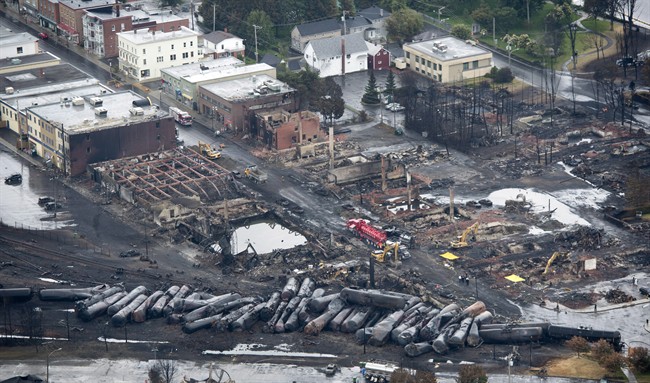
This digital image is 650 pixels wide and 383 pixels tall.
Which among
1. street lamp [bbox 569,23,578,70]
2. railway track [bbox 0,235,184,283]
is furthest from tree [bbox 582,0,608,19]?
railway track [bbox 0,235,184,283]

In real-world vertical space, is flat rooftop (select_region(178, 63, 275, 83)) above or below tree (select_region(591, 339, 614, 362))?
above

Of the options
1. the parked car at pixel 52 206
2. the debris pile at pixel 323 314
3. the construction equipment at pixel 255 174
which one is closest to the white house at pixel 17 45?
the parked car at pixel 52 206

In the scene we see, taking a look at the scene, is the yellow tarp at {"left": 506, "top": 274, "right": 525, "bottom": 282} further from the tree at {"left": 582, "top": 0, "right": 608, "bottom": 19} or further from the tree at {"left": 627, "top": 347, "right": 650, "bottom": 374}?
the tree at {"left": 582, "top": 0, "right": 608, "bottom": 19}

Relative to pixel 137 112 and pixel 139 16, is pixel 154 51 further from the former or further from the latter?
pixel 137 112

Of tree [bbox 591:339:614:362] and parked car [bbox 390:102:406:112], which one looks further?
parked car [bbox 390:102:406:112]

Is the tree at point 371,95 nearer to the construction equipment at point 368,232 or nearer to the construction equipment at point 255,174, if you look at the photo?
the construction equipment at point 255,174

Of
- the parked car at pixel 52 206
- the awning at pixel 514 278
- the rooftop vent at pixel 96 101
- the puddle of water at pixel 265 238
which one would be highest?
the rooftop vent at pixel 96 101
